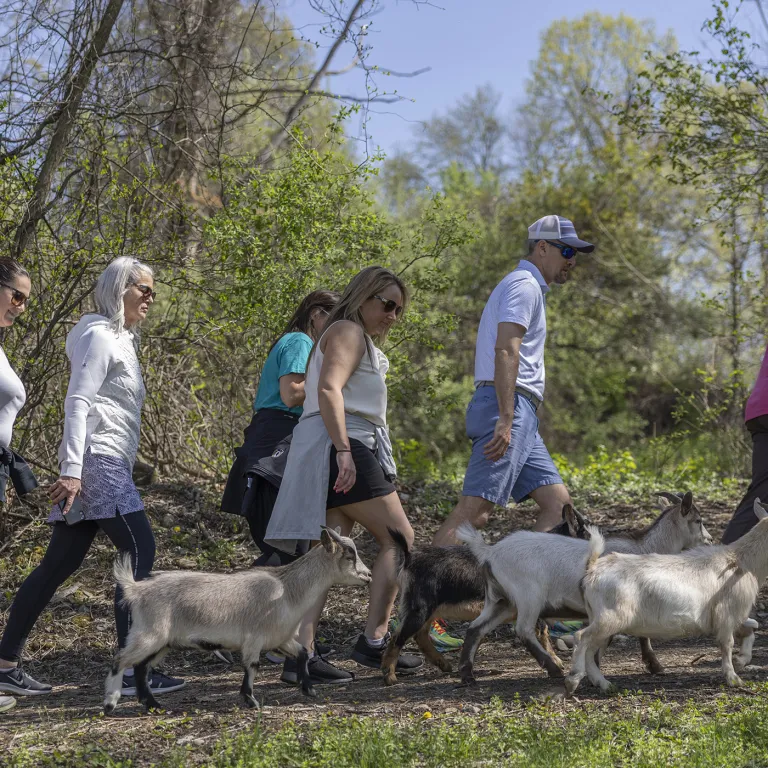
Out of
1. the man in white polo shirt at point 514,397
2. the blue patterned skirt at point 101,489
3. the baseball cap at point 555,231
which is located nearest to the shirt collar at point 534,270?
the man in white polo shirt at point 514,397

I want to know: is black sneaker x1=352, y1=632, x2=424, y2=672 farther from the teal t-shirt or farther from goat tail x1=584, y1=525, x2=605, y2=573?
the teal t-shirt

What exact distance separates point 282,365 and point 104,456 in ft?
4.10

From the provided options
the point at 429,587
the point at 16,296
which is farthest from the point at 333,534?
the point at 16,296

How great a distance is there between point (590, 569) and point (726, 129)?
6.44 m

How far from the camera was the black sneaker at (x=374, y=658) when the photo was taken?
17.6 feet

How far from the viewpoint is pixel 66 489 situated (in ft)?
15.3

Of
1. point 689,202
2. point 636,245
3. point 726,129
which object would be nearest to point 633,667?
point 726,129

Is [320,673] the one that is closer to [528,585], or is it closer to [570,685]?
[528,585]

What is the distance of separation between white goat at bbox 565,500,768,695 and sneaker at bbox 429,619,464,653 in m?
1.35

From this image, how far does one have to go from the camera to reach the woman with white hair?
4.87 meters

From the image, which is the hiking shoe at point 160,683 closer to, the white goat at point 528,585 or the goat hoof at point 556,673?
the white goat at point 528,585

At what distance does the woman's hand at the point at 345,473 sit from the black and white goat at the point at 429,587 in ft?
1.33

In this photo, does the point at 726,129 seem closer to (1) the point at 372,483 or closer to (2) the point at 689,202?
(1) the point at 372,483

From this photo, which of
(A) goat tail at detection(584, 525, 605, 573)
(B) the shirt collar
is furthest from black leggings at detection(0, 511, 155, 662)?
(B) the shirt collar
